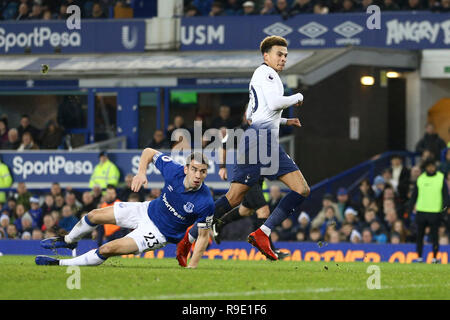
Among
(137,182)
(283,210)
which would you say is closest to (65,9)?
(283,210)

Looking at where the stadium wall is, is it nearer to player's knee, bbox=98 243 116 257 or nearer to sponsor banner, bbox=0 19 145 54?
sponsor banner, bbox=0 19 145 54

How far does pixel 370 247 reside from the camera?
21.2 meters

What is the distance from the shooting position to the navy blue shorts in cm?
1288

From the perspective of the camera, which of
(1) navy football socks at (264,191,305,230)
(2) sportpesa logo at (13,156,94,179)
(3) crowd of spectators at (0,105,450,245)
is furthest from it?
(2) sportpesa logo at (13,156,94,179)

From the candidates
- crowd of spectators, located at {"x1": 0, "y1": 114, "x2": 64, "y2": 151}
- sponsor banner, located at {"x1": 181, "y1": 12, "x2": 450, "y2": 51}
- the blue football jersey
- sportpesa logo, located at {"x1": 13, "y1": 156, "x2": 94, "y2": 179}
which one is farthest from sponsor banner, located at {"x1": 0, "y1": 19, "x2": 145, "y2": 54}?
the blue football jersey

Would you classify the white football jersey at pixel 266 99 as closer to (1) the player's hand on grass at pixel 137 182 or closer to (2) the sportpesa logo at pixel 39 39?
(1) the player's hand on grass at pixel 137 182

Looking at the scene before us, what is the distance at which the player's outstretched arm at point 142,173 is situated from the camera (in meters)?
11.6

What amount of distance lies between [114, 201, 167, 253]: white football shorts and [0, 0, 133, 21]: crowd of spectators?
17.7 m

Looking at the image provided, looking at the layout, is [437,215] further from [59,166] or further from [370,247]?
[59,166]

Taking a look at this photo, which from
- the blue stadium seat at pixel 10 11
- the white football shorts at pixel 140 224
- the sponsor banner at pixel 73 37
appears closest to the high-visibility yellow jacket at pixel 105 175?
the sponsor banner at pixel 73 37

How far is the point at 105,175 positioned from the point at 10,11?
25.5 feet

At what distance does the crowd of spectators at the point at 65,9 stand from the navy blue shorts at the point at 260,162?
17.3 metres

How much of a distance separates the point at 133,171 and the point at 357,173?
16.3ft
